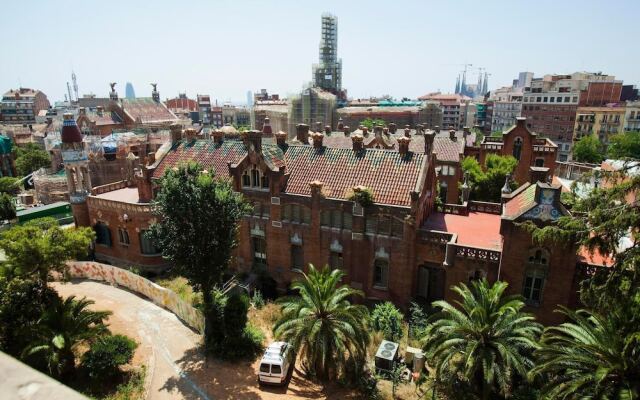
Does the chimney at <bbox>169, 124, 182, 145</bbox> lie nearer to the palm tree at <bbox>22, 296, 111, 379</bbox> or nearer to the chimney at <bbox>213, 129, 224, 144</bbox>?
the chimney at <bbox>213, 129, 224, 144</bbox>

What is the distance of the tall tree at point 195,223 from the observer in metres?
24.8

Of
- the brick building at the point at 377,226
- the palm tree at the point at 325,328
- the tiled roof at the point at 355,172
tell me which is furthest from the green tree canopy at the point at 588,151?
the palm tree at the point at 325,328

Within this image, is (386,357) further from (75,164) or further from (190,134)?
(75,164)

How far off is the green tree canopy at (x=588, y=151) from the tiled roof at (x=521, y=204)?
238 ft

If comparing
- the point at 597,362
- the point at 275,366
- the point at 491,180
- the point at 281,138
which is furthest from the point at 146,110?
the point at 597,362

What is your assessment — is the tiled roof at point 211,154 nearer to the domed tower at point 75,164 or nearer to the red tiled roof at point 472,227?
the domed tower at point 75,164

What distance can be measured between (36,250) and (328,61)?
504ft

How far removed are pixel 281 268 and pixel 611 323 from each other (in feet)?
78.5

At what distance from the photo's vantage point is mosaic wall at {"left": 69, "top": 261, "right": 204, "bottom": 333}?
30.9m

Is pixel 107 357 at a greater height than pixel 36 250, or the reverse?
pixel 36 250

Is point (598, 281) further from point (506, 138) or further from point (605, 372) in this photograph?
point (506, 138)

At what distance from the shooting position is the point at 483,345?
20.2m

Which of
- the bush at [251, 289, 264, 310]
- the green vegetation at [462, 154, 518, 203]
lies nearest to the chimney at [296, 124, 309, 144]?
the bush at [251, 289, 264, 310]

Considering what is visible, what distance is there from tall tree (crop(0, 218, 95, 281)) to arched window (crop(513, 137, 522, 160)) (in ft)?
168
